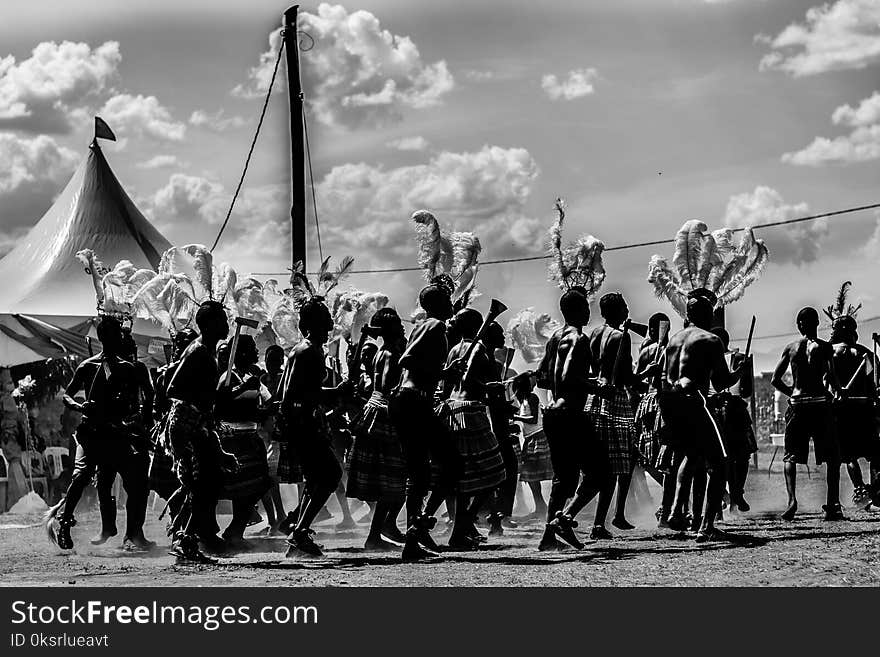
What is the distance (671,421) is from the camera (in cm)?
1012

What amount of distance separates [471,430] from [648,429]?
225cm

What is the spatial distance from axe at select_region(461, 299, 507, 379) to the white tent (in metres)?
10.6

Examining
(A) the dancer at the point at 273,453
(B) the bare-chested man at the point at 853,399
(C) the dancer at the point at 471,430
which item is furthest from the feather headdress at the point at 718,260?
(A) the dancer at the point at 273,453

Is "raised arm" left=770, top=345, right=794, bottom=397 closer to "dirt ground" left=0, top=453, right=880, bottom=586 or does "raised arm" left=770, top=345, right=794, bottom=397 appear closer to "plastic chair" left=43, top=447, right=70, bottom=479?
"dirt ground" left=0, top=453, right=880, bottom=586

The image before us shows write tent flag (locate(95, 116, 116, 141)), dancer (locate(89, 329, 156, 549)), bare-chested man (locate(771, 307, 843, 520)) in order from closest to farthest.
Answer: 1. dancer (locate(89, 329, 156, 549))
2. bare-chested man (locate(771, 307, 843, 520))
3. tent flag (locate(95, 116, 116, 141))

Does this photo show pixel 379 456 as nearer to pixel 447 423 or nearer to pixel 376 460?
pixel 376 460

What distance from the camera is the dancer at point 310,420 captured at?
9578 millimetres

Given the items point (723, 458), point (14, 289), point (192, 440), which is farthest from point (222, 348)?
point (14, 289)

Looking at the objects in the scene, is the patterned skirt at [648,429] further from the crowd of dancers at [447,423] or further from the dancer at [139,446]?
the dancer at [139,446]

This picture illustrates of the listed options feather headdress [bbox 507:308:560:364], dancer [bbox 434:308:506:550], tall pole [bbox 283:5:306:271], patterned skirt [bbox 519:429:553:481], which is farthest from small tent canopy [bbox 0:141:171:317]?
dancer [bbox 434:308:506:550]

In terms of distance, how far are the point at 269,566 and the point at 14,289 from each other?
12.6 metres

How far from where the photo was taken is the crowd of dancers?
955 centimetres
